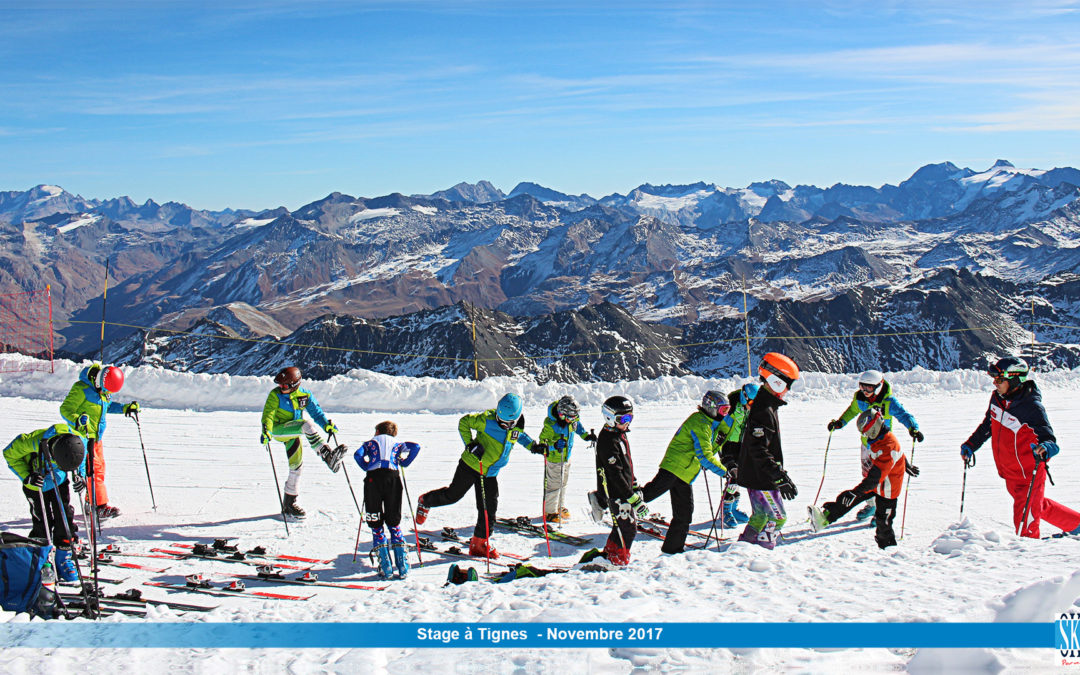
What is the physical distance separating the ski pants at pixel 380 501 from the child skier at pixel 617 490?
1.90m

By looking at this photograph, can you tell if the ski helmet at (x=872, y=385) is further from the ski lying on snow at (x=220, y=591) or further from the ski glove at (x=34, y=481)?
the ski glove at (x=34, y=481)

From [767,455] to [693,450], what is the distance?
2.67ft

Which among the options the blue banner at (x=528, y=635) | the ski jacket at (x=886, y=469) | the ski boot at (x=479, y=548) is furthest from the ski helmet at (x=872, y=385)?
the ski boot at (x=479, y=548)

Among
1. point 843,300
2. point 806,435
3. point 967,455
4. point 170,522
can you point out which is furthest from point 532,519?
point 843,300

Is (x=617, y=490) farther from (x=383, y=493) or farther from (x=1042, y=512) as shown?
(x=1042, y=512)

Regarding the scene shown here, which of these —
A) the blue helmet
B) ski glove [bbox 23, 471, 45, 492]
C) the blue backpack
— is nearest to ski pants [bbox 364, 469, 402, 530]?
the blue helmet

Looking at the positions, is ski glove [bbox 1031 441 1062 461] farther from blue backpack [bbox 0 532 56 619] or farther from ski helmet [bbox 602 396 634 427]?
blue backpack [bbox 0 532 56 619]

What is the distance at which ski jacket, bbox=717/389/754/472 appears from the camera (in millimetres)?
8289

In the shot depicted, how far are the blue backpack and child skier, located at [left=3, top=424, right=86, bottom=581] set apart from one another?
73 cm

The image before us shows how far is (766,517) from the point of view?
8305 millimetres

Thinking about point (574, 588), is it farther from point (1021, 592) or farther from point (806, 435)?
point (806, 435)

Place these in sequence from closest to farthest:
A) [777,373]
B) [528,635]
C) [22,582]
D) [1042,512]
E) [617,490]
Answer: [528,635] → [22,582] → [617,490] → [777,373] → [1042,512]

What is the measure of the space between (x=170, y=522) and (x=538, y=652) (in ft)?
20.7

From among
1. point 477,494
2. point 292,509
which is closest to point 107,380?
point 292,509
